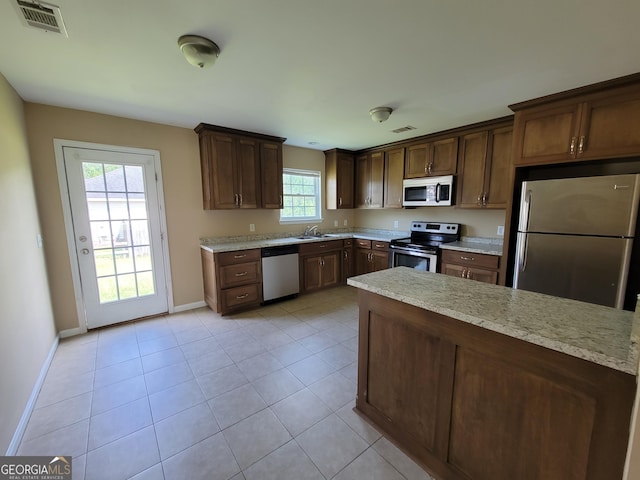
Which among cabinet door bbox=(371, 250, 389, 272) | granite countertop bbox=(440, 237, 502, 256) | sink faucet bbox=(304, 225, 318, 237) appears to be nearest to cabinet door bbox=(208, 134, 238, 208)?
sink faucet bbox=(304, 225, 318, 237)

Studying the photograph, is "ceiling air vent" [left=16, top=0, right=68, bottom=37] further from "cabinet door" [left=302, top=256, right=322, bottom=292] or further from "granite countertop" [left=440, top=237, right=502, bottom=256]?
"granite countertop" [left=440, top=237, right=502, bottom=256]

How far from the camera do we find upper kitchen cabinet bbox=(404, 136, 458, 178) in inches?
142

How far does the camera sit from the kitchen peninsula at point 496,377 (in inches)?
35.8

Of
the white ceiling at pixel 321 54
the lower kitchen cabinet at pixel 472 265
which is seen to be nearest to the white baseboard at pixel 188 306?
the white ceiling at pixel 321 54

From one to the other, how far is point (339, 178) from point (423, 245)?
1933 mm

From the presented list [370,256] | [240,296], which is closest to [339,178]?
[370,256]

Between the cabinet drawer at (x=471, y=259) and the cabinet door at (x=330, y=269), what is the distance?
1.72 m

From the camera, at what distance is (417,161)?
4000 millimetres

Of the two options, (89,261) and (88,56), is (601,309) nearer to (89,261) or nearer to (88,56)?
(88,56)

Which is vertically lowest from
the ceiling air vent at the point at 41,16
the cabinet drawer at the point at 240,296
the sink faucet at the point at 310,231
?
the cabinet drawer at the point at 240,296

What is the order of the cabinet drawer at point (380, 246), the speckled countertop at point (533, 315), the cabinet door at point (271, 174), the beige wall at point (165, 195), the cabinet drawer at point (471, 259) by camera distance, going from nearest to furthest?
1. the speckled countertop at point (533, 315)
2. the beige wall at point (165, 195)
3. the cabinet drawer at point (471, 259)
4. the cabinet door at point (271, 174)
5. the cabinet drawer at point (380, 246)

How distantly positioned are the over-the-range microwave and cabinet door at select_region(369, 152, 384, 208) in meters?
0.49

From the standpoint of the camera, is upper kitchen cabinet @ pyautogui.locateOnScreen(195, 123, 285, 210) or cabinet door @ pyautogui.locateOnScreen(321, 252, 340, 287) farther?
cabinet door @ pyautogui.locateOnScreen(321, 252, 340, 287)

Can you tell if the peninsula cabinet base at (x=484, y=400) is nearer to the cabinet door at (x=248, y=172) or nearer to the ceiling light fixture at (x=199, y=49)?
the ceiling light fixture at (x=199, y=49)
